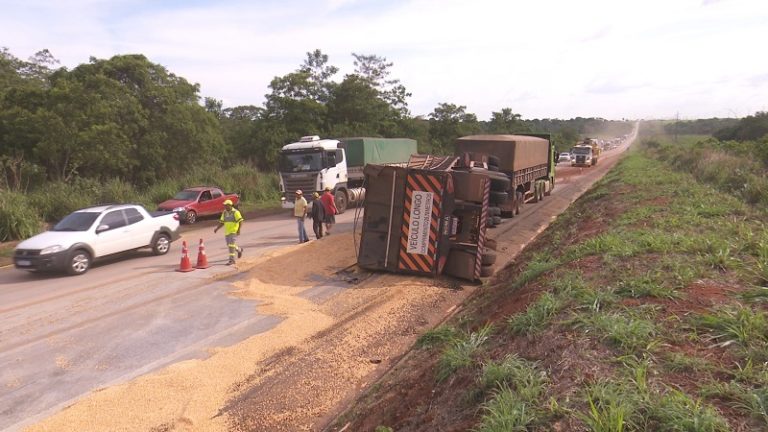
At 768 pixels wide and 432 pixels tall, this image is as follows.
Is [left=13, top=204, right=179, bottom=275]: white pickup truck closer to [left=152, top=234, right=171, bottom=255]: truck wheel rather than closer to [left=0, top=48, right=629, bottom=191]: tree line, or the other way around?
[left=152, top=234, right=171, bottom=255]: truck wheel

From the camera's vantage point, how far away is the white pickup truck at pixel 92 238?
1074 cm

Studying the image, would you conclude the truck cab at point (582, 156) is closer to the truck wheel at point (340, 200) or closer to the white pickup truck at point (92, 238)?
the truck wheel at point (340, 200)

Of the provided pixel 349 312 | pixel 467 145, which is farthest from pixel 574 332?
pixel 467 145

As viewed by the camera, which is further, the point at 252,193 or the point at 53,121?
the point at 252,193

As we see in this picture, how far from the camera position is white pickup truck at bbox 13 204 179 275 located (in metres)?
10.7

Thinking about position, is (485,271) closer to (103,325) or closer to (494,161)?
(494,161)

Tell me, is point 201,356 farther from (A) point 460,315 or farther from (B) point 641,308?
(B) point 641,308

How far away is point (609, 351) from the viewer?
399 centimetres

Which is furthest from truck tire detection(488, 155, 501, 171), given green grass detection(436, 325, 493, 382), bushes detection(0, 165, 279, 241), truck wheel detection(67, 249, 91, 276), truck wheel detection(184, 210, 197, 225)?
bushes detection(0, 165, 279, 241)

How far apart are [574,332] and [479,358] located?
35.8 inches

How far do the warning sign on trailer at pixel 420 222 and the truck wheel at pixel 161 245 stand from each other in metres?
7.32

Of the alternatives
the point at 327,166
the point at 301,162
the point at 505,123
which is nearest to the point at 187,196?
the point at 301,162

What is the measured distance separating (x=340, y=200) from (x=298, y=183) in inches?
79.9

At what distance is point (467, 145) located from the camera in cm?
1692
